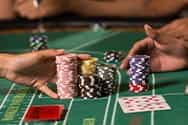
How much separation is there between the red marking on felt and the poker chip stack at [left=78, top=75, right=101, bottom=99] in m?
0.15

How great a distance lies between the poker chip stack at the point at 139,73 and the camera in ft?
7.83

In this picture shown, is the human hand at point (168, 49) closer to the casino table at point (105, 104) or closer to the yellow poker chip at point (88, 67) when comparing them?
the casino table at point (105, 104)

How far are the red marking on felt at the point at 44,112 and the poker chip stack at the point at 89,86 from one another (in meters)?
0.15

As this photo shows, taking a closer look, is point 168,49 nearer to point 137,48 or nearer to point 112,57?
point 137,48

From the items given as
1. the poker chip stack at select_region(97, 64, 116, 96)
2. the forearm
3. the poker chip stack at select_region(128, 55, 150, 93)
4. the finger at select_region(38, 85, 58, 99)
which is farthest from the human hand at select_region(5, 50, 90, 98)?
the forearm

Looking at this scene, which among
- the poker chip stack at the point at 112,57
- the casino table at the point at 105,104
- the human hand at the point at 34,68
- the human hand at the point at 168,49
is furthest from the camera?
the poker chip stack at the point at 112,57

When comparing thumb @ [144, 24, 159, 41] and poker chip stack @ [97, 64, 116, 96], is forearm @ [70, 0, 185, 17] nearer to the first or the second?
thumb @ [144, 24, 159, 41]

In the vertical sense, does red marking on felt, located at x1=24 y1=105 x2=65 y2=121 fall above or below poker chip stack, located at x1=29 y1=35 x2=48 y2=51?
below

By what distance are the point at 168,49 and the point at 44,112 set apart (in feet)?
2.67

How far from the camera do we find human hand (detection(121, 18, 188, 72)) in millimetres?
2623

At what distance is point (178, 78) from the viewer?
2572 millimetres

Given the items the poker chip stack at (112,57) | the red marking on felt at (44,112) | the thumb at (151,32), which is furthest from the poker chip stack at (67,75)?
the poker chip stack at (112,57)

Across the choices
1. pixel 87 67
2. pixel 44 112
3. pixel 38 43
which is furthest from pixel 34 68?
pixel 38 43

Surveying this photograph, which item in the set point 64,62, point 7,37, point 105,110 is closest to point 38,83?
point 64,62
